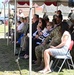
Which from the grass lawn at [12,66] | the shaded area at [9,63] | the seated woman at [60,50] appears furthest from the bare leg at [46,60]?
the shaded area at [9,63]

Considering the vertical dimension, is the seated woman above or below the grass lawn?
above

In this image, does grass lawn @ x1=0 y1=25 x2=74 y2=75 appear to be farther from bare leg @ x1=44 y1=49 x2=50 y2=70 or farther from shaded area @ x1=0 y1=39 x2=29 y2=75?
bare leg @ x1=44 y1=49 x2=50 y2=70

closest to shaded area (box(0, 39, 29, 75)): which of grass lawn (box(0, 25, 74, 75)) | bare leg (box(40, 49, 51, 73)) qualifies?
grass lawn (box(0, 25, 74, 75))

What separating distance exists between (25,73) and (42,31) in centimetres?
192

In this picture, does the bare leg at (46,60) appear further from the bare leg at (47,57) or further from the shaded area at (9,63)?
the shaded area at (9,63)

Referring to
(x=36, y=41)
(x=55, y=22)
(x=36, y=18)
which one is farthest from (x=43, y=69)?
(x=36, y=18)

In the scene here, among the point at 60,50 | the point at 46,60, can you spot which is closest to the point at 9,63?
the point at 46,60

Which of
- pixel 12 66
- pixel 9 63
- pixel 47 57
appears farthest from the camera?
pixel 9 63

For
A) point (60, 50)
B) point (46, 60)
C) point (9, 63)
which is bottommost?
point (9, 63)

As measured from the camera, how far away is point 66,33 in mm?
6324

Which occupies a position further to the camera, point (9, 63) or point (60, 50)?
point (9, 63)

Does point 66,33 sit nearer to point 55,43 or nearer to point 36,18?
point 55,43

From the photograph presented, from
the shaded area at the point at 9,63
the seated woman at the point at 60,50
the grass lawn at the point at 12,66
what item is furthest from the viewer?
the shaded area at the point at 9,63

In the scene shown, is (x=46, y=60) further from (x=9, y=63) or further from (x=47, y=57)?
(x=9, y=63)
